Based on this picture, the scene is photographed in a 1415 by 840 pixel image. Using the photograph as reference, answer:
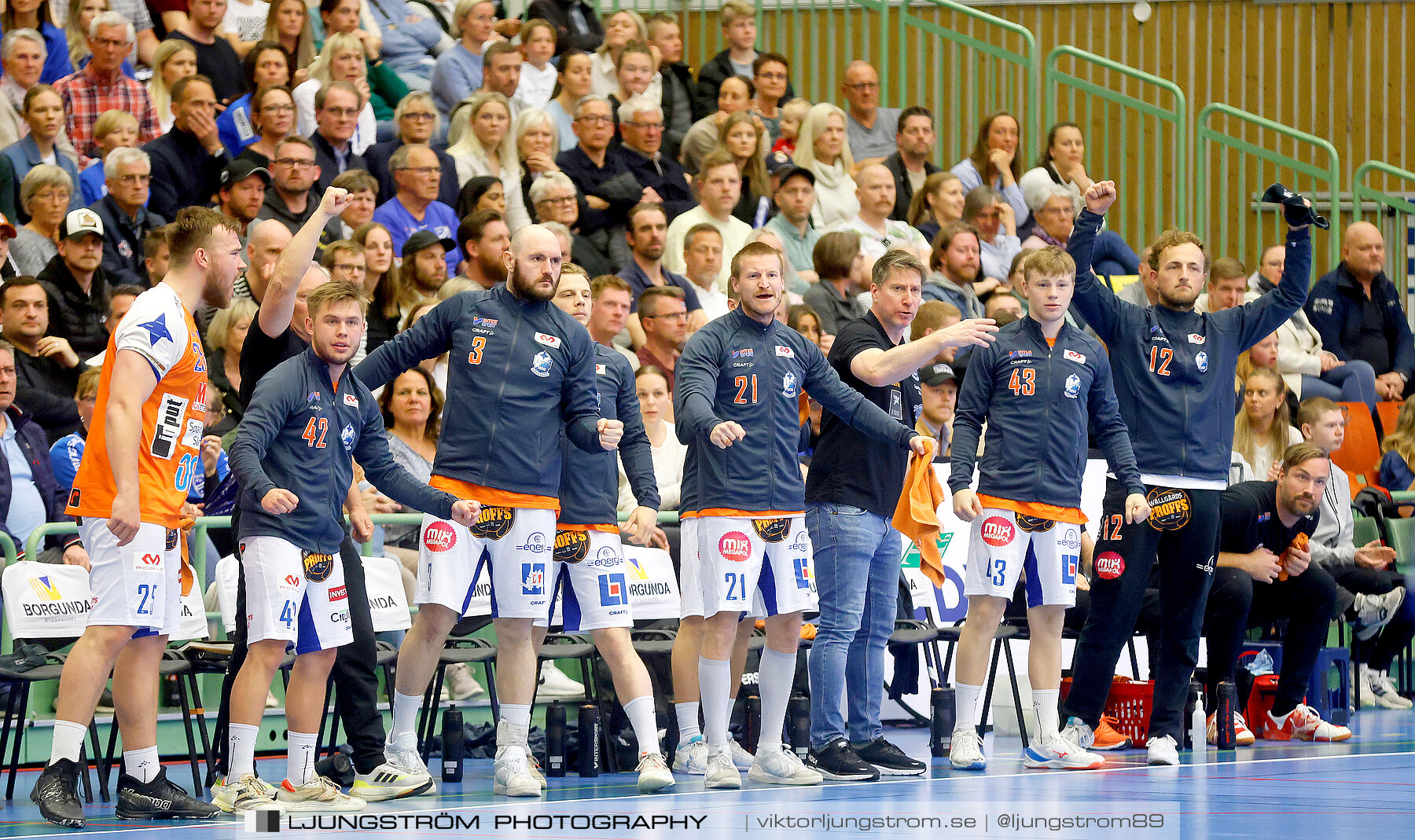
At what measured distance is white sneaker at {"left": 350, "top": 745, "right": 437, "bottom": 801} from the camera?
23.6ft

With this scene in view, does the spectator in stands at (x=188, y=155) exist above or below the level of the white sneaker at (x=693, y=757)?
above

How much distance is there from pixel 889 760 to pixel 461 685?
2.53 metres

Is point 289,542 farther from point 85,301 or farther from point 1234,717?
point 1234,717

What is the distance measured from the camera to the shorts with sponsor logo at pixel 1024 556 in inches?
321

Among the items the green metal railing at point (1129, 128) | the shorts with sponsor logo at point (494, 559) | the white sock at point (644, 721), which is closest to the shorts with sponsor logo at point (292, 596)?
the shorts with sponsor logo at point (494, 559)

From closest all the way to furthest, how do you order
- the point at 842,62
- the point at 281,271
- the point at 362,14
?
the point at 281,271
the point at 362,14
the point at 842,62

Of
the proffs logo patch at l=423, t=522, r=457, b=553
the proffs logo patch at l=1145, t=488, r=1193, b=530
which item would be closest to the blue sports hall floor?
the proffs logo patch at l=423, t=522, r=457, b=553

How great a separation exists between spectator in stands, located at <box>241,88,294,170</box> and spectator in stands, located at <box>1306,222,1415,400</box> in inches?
300

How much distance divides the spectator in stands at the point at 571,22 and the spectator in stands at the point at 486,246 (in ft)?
14.6

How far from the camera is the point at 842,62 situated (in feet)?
53.8

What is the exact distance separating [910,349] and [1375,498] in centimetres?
517

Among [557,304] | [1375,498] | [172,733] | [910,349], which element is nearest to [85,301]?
[172,733]

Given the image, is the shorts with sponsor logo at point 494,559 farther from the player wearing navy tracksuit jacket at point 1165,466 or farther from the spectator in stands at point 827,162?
the spectator in stands at point 827,162

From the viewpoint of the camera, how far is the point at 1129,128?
1661 centimetres
